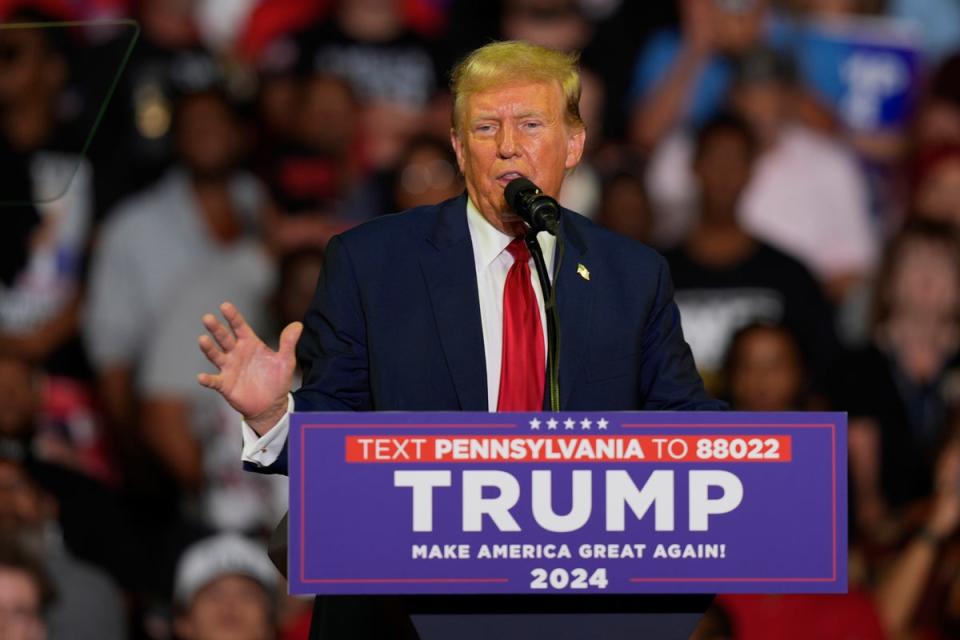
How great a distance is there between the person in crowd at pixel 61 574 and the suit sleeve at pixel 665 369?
2686 mm

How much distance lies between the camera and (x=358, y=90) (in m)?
6.96

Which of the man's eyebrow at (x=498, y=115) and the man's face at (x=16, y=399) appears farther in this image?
the man's face at (x=16, y=399)

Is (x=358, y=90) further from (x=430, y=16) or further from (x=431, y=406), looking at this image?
(x=431, y=406)

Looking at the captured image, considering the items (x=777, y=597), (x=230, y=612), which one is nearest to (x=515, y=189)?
(x=230, y=612)

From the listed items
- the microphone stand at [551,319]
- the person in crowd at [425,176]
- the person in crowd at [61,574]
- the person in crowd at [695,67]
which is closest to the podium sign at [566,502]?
the microphone stand at [551,319]

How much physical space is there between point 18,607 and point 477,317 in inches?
99.7

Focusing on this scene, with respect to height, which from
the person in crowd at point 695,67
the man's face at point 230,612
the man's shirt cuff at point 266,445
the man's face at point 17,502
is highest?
the person in crowd at point 695,67

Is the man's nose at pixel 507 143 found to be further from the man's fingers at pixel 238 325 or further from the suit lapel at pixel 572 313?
the man's fingers at pixel 238 325

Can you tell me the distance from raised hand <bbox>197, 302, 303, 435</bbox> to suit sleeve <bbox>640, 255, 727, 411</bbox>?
1.91 ft

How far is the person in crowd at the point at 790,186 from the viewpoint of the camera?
6801 millimetres

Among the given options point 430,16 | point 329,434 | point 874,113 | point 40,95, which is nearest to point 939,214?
point 874,113

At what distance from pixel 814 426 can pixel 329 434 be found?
674mm

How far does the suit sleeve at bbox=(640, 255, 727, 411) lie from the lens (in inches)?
A: 117

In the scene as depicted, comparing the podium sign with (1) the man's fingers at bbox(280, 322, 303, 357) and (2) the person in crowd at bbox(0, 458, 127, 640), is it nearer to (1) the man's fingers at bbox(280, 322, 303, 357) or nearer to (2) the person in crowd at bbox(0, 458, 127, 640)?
(1) the man's fingers at bbox(280, 322, 303, 357)
